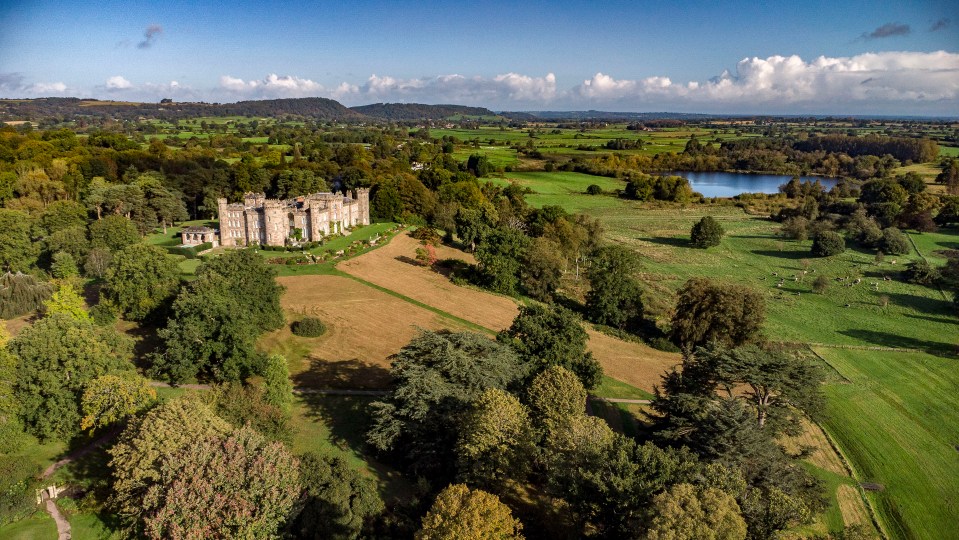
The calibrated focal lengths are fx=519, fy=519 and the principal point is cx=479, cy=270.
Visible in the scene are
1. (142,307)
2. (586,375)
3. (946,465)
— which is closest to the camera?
(946,465)

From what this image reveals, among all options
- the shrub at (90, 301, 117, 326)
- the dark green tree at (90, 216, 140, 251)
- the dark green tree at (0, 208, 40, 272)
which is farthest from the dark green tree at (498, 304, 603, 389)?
the dark green tree at (0, 208, 40, 272)

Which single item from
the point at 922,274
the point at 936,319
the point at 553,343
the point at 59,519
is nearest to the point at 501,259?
the point at 553,343

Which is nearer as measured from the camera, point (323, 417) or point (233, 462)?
point (233, 462)

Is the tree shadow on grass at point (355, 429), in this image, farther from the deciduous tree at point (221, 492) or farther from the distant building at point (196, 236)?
the distant building at point (196, 236)

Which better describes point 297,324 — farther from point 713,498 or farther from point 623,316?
point 713,498

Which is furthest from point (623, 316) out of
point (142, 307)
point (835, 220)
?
point (835, 220)

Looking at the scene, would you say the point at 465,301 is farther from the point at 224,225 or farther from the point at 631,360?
the point at 224,225

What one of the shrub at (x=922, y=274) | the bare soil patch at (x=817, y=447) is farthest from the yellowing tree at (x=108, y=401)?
the shrub at (x=922, y=274)
